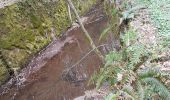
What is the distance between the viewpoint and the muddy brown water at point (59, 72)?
729 centimetres

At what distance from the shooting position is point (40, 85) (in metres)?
7.74

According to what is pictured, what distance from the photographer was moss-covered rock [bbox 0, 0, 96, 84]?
8.27m

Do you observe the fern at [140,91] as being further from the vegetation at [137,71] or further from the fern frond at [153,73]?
the fern frond at [153,73]

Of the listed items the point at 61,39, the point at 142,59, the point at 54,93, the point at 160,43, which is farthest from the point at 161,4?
the point at 61,39

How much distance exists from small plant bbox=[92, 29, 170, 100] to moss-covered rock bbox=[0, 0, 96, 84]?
3491 millimetres

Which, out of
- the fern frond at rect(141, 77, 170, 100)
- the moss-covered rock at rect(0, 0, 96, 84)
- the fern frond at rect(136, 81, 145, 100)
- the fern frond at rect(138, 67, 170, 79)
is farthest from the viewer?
the moss-covered rock at rect(0, 0, 96, 84)

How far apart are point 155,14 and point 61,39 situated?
3.66 meters

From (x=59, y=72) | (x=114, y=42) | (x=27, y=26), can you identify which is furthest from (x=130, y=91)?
(x=27, y=26)

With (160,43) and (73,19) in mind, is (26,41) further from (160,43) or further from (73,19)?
(160,43)

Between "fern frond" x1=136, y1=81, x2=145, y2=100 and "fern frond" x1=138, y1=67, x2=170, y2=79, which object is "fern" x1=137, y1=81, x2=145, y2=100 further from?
"fern frond" x1=138, y1=67, x2=170, y2=79

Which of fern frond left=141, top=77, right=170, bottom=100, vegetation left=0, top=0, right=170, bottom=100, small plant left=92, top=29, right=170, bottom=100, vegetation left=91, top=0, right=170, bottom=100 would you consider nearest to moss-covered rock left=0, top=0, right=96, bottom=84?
vegetation left=0, top=0, right=170, bottom=100

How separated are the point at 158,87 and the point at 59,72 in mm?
3819

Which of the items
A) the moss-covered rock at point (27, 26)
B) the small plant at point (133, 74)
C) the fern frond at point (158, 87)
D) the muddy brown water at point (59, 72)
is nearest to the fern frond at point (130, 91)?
the small plant at point (133, 74)

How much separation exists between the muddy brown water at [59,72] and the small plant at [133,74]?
5.34 feet
